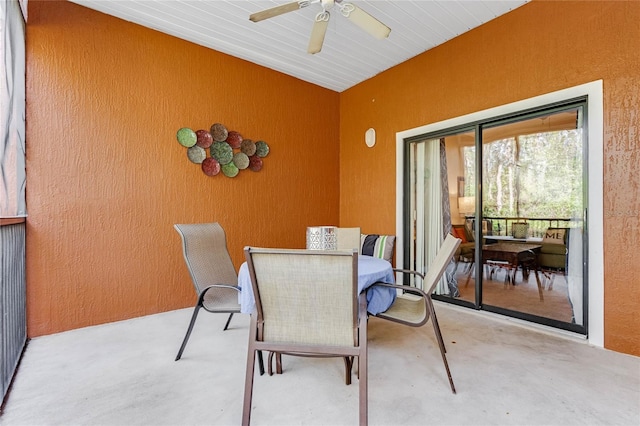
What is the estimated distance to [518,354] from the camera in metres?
2.30

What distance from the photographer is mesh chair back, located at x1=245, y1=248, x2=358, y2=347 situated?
1.38 m

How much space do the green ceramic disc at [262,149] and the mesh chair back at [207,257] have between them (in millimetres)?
1484

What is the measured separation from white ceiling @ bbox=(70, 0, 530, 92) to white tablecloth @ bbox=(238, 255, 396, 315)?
2347 mm

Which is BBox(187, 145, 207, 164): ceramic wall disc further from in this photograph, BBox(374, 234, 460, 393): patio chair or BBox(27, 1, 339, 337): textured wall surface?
BBox(374, 234, 460, 393): patio chair

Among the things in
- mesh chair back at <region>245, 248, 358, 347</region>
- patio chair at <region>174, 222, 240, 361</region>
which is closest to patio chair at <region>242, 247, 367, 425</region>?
mesh chair back at <region>245, 248, 358, 347</region>

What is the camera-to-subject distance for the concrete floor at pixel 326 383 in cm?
162

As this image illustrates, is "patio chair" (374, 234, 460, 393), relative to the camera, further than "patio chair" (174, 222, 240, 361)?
No

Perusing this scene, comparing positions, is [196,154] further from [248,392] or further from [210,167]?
[248,392]

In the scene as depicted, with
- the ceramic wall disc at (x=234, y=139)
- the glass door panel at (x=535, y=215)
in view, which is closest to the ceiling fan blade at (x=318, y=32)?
the ceramic wall disc at (x=234, y=139)

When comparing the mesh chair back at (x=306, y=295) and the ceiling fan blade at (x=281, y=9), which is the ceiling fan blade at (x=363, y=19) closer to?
the ceiling fan blade at (x=281, y=9)

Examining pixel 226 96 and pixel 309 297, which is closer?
pixel 309 297

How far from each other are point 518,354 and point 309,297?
1844mm

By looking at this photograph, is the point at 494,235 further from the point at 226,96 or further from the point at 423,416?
the point at 226,96

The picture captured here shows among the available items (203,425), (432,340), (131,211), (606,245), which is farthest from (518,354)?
(131,211)
